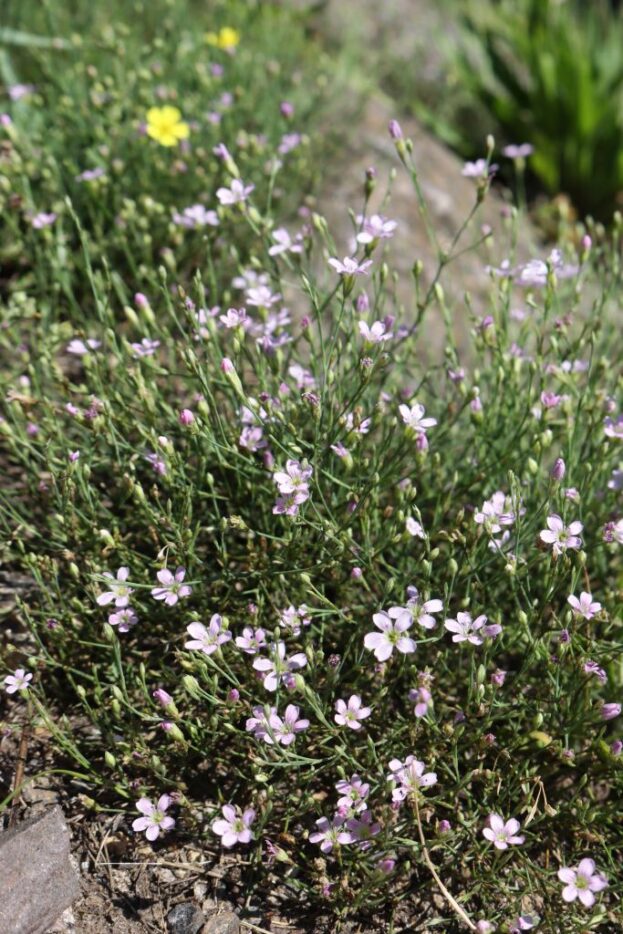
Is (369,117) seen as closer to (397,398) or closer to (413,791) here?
(397,398)

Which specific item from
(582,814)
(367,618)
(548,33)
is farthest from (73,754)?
(548,33)

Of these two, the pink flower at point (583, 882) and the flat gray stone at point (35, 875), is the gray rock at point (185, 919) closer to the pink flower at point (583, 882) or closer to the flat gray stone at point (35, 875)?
the flat gray stone at point (35, 875)

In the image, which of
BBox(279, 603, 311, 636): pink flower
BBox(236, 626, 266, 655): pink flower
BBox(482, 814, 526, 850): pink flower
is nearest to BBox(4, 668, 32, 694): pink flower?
BBox(236, 626, 266, 655): pink flower

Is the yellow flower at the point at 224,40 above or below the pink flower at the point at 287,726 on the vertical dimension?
above

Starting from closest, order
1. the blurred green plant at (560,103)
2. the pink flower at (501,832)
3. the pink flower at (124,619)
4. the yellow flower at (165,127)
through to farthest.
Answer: the pink flower at (501,832)
the pink flower at (124,619)
the yellow flower at (165,127)
the blurred green plant at (560,103)

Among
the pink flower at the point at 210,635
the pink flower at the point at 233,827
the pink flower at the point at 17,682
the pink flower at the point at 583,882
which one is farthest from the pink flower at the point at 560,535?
the pink flower at the point at 17,682

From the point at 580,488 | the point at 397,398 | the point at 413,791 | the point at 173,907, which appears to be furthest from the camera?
the point at 397,398
